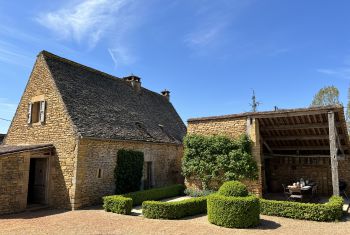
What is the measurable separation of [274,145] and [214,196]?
756 centimetres

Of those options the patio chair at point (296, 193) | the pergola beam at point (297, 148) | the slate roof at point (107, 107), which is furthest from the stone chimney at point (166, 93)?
the patio chair at point (296, 193)

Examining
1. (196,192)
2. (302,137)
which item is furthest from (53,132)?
(302,137)

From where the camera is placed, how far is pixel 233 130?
13859 millimetres

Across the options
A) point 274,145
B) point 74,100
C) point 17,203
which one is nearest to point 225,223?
point 274,145

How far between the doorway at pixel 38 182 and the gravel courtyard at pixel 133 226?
2770 millimetres

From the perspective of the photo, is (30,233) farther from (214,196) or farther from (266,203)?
(266,203)

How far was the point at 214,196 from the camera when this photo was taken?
10180 millimetres

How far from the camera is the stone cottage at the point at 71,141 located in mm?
12898

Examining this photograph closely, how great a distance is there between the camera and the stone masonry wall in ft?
43.6

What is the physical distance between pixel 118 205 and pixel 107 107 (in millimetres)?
7129

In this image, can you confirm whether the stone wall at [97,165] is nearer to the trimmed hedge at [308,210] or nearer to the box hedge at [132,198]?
the box hedge at [132,198]

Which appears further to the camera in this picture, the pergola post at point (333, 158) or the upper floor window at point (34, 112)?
the upper floor window at point (34, 112)

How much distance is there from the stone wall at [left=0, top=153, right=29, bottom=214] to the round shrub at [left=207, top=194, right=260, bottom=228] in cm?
862

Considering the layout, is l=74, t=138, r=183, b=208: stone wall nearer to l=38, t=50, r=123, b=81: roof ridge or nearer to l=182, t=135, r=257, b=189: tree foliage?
l=182, t=135, r=257, b=189: tree foliage
